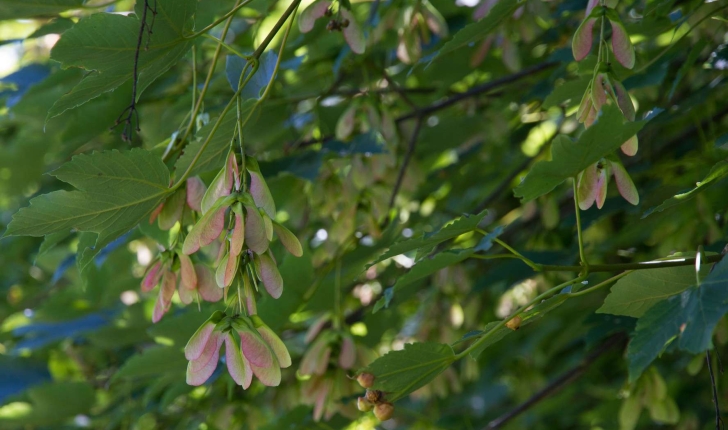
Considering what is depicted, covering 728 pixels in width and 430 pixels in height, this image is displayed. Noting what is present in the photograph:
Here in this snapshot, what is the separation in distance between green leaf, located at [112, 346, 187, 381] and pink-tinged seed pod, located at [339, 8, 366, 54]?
65 cm

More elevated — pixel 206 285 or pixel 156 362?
pixel 206 285

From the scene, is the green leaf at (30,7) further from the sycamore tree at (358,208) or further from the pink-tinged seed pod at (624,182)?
the pink-tinged seed pod at (624,182)

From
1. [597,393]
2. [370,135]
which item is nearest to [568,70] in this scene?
[370,135]

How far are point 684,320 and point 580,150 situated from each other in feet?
0.66

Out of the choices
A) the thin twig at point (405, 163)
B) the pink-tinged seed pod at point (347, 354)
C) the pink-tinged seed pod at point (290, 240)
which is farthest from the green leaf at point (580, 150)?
the thin twig at point (405, 163)

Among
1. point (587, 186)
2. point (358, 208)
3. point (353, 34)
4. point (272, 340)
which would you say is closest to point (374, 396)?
point (272, 340)

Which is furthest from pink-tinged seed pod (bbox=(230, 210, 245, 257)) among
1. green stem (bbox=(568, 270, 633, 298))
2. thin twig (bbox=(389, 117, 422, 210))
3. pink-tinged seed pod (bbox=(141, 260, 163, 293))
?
thin twig (bbox=(389, 117, 422, 210))

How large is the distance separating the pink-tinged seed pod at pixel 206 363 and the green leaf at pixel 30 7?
0.68 meters

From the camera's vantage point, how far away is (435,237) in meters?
0.89

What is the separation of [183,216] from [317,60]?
3.00ft

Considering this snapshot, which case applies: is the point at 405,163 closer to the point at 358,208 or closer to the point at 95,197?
the point at 358,208

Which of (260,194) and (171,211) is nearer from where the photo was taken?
(260,194)

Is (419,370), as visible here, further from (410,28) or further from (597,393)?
(597,393)

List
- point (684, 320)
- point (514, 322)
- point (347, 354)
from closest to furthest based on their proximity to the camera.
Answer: point (684, 320), point (514, 322), point (347, 354)
